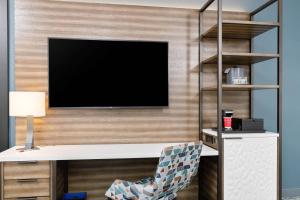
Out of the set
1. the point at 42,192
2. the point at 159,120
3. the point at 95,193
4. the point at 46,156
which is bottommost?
the point at 95,193

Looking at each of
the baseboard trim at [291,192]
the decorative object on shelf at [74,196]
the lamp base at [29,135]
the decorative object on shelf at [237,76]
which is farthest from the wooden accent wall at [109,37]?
the baseboard trim at [291,192]

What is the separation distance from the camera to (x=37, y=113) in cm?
221

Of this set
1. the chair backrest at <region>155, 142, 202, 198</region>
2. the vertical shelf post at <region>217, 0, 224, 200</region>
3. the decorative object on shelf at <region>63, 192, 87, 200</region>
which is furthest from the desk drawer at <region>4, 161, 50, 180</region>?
the vertical shelf post at <region>217, 0, 224, 200</region>

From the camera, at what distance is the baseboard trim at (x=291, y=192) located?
291 centimetres

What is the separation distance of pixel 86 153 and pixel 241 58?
5.63ft

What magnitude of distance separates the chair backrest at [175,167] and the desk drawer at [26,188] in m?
0.93

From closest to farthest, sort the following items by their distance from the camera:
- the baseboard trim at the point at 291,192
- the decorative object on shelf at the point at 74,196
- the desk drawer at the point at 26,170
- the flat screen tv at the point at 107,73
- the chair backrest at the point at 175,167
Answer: the chair backrest at the point at 175,167 < the desk drawer at the point at 26,170 < the decorative object on shelf at the point at 74,196 < the flat screen tv at the point at 107,73 < the baseboard trim at the point at 291,192

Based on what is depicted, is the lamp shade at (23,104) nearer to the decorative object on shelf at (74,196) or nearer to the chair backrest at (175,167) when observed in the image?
the decorative object on shelf at (74,196)

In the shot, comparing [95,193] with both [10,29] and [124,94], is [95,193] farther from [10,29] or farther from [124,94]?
[10,29]

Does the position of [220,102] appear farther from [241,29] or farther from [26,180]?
[26,180]

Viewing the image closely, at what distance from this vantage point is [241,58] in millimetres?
2459

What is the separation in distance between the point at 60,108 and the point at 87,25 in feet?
2.92

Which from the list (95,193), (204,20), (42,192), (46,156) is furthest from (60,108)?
(204,20)

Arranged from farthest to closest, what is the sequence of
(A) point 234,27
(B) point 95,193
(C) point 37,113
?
(B) point 95,193 < (A) point 234,27 < (C) point 37,113
